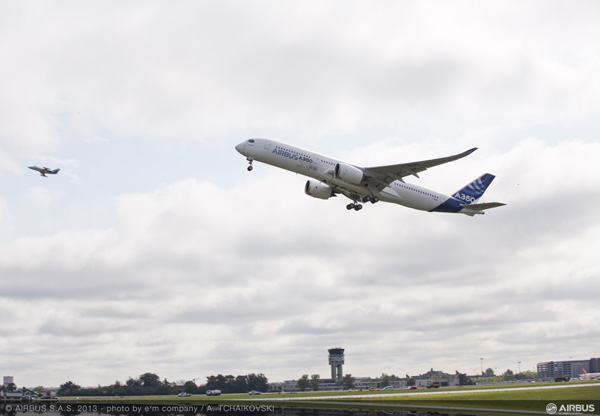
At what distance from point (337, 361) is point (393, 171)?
72870 millimetres

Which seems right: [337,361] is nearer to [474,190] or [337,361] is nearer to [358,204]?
[474,190]

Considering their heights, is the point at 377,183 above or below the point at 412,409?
above

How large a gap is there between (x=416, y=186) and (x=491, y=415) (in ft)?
106

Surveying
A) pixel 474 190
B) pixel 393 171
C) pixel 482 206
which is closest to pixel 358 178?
pixel 393 171

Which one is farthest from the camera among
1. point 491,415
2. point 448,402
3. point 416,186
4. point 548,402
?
point 416,186

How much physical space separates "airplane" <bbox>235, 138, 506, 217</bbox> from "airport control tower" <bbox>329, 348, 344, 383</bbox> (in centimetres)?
6235

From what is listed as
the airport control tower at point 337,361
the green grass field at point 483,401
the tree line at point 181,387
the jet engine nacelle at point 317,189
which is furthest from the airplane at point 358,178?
the airport control tower at point 337,361

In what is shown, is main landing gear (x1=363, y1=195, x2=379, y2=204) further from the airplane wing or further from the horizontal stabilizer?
the horizontal stabilizer

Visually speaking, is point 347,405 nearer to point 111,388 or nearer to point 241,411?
point 241,411

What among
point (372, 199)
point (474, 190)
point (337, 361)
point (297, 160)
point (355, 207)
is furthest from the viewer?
point (337, 361)

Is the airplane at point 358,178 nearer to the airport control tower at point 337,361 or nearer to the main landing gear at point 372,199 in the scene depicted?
the main landing gear at point 372,199

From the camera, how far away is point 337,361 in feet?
438

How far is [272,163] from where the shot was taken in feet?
219

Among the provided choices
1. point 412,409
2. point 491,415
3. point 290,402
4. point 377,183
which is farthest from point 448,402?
point 377,183
